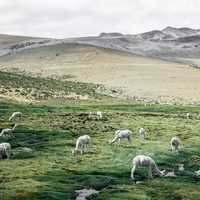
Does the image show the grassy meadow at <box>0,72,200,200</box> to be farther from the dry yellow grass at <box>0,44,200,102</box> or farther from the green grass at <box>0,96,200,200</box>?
the dry yellow grass at <box>0,44,200,102</box>

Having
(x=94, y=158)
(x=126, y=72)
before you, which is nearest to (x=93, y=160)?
(x=94, y=158)

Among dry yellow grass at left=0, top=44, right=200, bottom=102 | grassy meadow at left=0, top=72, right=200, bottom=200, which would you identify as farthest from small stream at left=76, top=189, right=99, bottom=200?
dry yellow grass at left=0, top=44, right=200, bottom=102

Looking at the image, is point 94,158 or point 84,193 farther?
point 94,158

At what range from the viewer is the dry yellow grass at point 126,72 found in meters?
136

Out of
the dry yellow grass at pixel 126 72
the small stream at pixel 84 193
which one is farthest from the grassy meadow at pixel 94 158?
the dry yellow grass at pixel 126 72

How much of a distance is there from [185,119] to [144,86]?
67.1 m

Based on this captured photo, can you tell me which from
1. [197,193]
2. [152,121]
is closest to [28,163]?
[197,193]

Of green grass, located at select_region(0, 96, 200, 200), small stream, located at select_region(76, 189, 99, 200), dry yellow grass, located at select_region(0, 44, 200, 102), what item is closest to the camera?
small stream, located at select_region(76, 189, 99, 200)

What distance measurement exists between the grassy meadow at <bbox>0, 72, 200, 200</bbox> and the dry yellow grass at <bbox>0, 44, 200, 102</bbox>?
56448mm

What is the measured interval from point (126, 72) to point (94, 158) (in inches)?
4830

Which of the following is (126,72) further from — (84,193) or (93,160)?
(84,193)

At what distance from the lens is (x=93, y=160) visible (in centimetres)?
4356

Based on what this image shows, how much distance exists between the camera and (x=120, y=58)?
194 m

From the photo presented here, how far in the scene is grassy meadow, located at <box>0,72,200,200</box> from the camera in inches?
1410
